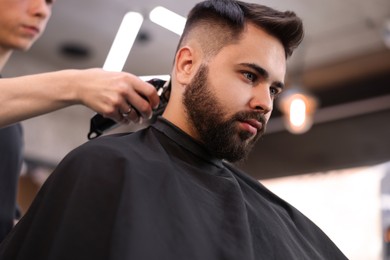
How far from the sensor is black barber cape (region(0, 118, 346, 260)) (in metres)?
1.19

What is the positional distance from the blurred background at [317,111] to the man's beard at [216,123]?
3.20m

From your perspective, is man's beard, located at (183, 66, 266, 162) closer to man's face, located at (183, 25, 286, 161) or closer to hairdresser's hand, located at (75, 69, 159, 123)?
man's face, located at (183, 25, 286, 161)

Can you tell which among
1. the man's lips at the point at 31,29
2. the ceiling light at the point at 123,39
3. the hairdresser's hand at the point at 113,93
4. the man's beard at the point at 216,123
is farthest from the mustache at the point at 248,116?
the ceiling light at the point at 123,39

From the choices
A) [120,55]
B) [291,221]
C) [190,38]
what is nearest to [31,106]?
[190,38]

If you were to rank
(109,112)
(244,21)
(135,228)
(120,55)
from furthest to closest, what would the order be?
(120,55) < (244,21) < (109,112) < (135,228)

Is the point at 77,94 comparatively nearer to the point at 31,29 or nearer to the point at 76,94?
the point at 76,94

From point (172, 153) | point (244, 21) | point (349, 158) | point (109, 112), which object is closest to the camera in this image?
point (109, 112)

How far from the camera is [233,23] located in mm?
1729

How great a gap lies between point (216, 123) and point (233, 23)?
0.34m

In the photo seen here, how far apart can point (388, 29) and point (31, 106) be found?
4.00 meters

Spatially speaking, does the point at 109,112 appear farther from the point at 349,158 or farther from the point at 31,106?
the point at 349,158

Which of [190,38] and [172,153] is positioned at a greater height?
Result: [190,38]

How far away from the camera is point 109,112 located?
1342 millimetres

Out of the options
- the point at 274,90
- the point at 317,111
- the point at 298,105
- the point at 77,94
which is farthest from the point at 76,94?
the point at 317,111
